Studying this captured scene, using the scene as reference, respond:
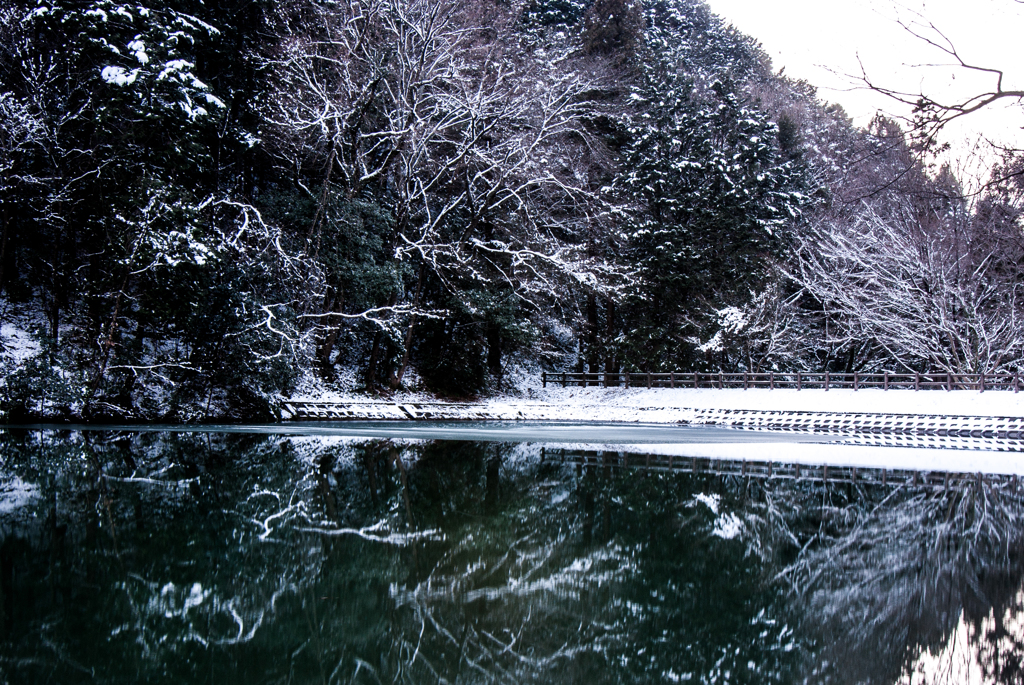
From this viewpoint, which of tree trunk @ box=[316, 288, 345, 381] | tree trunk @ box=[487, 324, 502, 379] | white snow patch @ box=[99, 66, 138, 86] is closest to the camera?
white snow patch @ box=[99, 66, 138, 86]

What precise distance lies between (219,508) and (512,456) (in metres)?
8.29

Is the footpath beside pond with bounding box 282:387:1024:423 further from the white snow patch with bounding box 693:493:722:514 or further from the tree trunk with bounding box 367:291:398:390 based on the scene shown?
the white snow patch with bounding box 693:493:722:514

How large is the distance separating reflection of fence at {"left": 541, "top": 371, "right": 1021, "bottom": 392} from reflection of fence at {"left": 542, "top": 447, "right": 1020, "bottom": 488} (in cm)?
1682

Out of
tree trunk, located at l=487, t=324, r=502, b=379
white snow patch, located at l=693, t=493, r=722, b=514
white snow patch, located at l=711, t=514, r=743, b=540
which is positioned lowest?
white snow patch, located at l=693, t=493, r=722, b=514

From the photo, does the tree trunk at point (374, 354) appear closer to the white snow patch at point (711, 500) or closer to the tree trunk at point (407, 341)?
the tree trunk at point (407, 341)

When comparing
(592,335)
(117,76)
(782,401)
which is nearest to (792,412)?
(782,401)

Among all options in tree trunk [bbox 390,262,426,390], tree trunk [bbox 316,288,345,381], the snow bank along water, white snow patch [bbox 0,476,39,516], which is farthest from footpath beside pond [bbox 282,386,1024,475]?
white snow patch [bbox 0,476,39,516]

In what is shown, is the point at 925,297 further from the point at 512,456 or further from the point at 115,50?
the point at 115,50

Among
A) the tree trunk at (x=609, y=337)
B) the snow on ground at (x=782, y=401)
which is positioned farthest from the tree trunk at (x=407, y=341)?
the tree trunk at (x=609, y=337)

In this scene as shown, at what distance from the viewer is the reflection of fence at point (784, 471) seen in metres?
13.5

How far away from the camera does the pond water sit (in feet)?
15.4

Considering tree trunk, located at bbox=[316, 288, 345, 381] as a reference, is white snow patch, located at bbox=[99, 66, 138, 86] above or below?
above

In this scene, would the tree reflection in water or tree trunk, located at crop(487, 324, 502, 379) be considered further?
tree trunk, located at crop(487, 324, 502, 379)

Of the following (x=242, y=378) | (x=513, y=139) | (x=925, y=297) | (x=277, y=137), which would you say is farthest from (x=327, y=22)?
(x=925, y=297)
